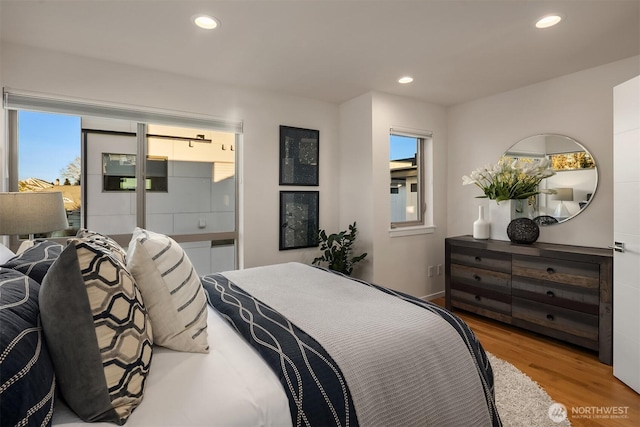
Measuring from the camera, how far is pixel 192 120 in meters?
3.19

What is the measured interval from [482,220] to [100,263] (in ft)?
11.9

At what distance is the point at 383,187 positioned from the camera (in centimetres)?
372

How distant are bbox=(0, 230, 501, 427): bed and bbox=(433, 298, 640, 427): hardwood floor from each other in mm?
1040

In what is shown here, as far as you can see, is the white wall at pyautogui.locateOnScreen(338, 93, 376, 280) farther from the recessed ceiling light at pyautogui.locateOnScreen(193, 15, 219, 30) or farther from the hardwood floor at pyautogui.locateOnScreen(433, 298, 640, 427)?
the recessed ceiling light at pyautogui.locateOnScreen(193, 15, 219, 30)

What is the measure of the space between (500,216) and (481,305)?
3.15ft

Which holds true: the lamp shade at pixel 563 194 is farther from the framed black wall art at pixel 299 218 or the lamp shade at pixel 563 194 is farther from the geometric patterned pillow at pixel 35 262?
the geometric patterned pillow at pixel 35 262

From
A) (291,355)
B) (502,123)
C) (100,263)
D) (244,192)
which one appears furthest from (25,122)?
(502,123)

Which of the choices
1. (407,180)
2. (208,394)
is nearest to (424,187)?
(407,180)

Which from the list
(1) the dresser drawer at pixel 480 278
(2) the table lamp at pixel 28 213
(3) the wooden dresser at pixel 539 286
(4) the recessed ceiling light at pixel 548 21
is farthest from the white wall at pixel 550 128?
(2) the table lamp at pixel 28 213

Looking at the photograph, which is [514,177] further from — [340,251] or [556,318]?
[340,251]

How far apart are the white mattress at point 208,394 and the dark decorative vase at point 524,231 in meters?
2.99

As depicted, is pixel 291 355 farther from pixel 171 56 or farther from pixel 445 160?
pixel 445 160

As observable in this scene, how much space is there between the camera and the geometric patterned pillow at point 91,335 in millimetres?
828

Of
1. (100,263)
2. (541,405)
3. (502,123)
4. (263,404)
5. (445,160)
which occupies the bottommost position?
(541,405)
